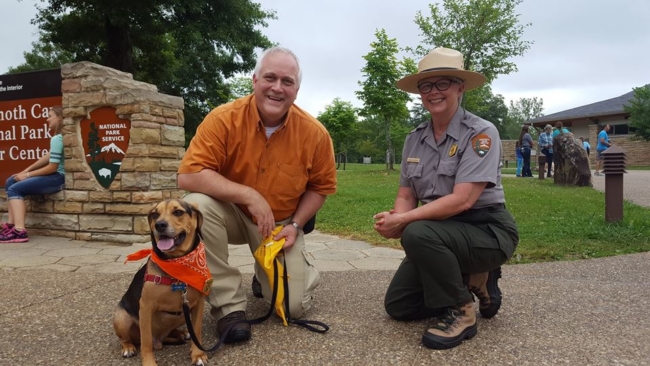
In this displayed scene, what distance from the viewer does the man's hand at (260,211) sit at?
121 inches

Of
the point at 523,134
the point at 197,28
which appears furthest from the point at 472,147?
the point at 197,28

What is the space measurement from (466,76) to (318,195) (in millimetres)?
1296

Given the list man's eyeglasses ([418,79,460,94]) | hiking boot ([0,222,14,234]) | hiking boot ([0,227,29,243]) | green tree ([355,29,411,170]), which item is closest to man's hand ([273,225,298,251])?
man's eyeglasses ([418,79,460,94])

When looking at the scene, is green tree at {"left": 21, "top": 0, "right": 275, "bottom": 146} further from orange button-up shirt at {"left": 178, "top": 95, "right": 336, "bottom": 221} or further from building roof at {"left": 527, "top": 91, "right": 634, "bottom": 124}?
building roof at {"left": 527, "top": 91, "right": 634, "bottom": 124}

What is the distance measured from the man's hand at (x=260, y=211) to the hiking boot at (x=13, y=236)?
179 inches

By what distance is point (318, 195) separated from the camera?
137 inches

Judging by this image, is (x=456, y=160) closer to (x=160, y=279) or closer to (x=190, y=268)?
(x=190, y=268)

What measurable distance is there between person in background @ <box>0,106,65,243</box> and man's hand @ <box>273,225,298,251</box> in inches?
177

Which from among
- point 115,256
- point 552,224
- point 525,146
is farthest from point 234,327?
point 525,146

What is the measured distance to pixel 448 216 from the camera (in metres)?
2.90

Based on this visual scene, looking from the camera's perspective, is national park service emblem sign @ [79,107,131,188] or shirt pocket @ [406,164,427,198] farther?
national park service emblem sign @ [79,107,131,188]

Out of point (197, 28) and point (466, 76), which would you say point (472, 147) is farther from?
point (197, 28)

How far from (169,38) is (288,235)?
77.0 ft

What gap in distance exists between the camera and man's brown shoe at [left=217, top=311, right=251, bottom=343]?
2.79m
